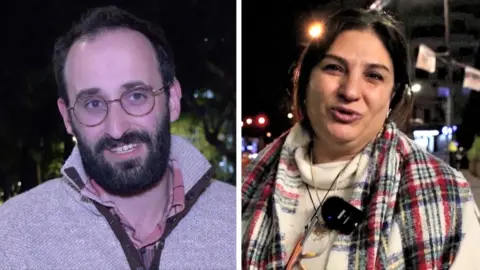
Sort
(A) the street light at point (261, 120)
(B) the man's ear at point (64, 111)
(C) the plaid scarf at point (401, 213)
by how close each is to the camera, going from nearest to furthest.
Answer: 1. (C) the plaid scarf at point (401, 213)
2. (B) the man's ear at point (64, 111)
3. (A) the street light at point (261, 120)

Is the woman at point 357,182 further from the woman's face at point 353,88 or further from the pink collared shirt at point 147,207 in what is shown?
the pink collared shirt at point 147,207

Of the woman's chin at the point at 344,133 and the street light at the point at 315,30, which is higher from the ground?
the street light at the point at 315,30

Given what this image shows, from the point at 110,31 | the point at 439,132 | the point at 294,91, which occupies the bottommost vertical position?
the point at 439,132

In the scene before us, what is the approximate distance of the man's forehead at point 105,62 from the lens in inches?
52.5

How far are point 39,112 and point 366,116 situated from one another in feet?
2.87

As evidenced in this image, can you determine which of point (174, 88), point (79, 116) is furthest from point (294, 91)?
point (79, 116)

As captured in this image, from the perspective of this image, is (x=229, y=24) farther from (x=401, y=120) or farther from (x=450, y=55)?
(x=450, y=55)

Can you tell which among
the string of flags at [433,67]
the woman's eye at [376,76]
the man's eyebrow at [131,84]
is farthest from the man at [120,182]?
the string of flags at [433,67]

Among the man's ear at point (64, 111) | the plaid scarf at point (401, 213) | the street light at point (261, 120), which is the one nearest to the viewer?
the plaid scarf at point (401, 213)

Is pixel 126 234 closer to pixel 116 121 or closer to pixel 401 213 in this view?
pixel 116 121

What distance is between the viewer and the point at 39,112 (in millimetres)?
1342

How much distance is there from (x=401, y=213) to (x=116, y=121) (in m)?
0.79

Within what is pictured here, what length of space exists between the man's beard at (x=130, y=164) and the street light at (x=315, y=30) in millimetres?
461

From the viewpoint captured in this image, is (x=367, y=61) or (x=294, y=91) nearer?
(x=367, y=61)
